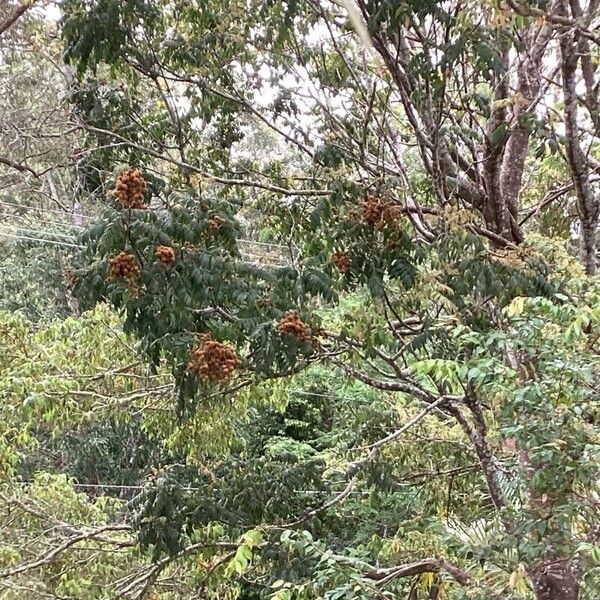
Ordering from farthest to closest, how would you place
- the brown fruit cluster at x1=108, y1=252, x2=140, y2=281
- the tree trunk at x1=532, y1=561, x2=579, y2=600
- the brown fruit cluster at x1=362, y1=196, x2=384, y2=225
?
the tree trunk at x1=532, y1=561, x2=579, y2=600 → the brown fruit cluster at x1=362, y1=196, x2=384, y2=225 → the brown fruit cluster at x1=108, y1=252, x2=140, y2=281

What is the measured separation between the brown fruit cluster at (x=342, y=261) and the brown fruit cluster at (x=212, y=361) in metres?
0.56

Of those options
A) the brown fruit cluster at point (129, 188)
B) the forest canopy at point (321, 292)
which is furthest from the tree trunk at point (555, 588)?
the brown fruit cluster at point (129, 188)

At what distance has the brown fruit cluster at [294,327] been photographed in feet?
7.05

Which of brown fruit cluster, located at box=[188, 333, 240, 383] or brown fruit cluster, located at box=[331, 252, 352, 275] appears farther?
brown fruit cluster, located at box=[331, 252, 352, 275]

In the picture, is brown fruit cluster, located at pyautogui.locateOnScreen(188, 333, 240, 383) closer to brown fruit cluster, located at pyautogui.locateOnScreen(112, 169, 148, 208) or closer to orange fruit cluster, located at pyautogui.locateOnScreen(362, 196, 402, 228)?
brown fruit cluster, located at pyautogui.locateOnScreen(112, 169, 148, 208)

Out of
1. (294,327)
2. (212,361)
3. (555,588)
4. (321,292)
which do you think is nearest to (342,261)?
(321,292)

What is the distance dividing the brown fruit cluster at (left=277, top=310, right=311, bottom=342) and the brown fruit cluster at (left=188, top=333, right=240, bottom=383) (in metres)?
0.19

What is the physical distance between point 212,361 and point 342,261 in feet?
2.10

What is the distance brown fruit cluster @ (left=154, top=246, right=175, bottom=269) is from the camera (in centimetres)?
194

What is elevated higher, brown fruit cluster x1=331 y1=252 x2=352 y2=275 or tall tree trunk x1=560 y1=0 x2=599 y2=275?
tall tree trunk x1=560 y1=0 x2=599 y2=275

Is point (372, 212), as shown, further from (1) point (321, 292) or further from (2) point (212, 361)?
(2) point (212, 361)

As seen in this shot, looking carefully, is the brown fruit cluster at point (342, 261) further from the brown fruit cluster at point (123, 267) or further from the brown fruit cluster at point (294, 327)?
the brown fruit cluster at point (123, 267)

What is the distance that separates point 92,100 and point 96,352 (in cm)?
138

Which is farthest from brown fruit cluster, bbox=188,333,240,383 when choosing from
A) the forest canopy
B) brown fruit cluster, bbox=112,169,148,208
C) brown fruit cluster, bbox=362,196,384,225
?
brown fruit cluster, bbox=362,196,384,225
